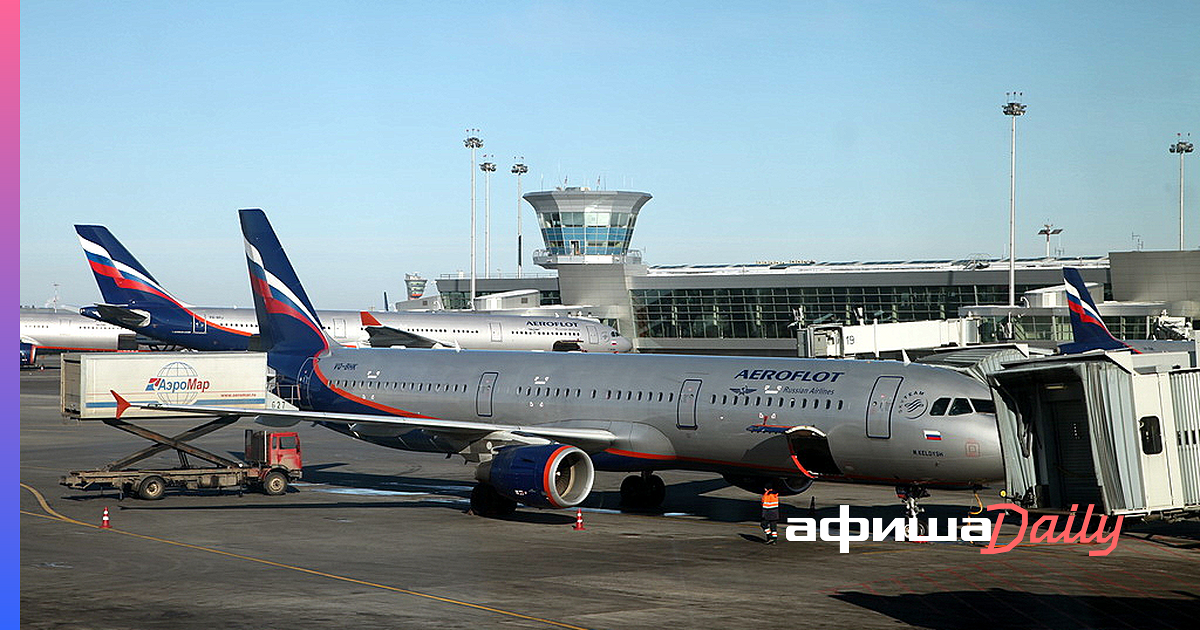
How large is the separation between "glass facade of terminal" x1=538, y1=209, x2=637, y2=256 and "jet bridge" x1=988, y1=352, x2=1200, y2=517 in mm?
117372

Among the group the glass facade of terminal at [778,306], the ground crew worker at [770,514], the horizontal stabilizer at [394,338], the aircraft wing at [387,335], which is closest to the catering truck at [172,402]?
the ground crew worker at [770,514]

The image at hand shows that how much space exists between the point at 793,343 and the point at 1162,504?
281 feet

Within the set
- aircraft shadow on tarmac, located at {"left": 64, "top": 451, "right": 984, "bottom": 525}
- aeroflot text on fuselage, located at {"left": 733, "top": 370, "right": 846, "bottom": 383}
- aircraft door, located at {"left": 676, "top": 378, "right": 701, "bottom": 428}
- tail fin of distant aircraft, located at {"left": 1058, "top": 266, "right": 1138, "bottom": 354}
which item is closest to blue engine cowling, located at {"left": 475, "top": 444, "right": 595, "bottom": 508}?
aircraft shadow on tarmac, located at {"left": 64, "top": 451, "right": 984, "bottom": 525}

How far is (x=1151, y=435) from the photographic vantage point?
1991cm

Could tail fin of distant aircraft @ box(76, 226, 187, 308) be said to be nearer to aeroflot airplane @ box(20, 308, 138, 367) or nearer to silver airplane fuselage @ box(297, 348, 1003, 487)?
aeroflot airplane @ box(20, 308, 138, 367)

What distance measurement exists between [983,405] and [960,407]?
50 centimetres

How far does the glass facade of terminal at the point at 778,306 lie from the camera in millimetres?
100312

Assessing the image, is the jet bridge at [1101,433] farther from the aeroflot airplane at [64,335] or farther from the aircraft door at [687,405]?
the aeroflot airplane at [64,335]

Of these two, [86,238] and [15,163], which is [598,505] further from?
[86,238]

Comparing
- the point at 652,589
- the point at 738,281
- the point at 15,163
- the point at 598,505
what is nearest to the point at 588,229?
the point at 738,281

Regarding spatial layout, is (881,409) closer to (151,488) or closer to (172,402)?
(151,488)

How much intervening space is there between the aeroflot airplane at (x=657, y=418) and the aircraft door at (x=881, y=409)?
25mm

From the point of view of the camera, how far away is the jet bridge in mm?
19297

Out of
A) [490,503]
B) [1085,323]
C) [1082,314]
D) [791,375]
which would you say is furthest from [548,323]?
[791,375]
